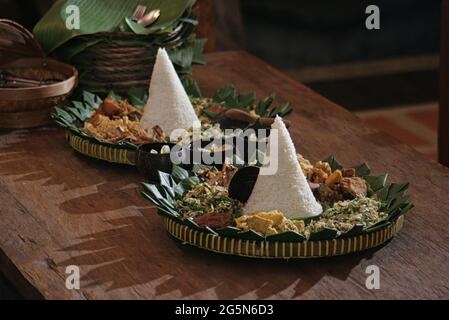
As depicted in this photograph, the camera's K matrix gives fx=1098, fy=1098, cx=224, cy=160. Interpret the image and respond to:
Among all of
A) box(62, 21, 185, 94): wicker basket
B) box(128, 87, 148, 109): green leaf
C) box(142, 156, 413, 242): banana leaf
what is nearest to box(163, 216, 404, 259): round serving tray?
box(142, 156, 413, 242): banana leaf

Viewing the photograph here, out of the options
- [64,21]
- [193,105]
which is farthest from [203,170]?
[64,21]

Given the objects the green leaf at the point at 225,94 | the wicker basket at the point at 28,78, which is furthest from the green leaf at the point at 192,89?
the wicker basket at the point at 28,78

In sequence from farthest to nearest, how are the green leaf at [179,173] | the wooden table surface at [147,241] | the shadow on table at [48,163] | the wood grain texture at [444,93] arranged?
the wood grain texture at [444,93], the shadow on table at [48,163], the green leaf at [179,173], the wooden table surface at [147,241]

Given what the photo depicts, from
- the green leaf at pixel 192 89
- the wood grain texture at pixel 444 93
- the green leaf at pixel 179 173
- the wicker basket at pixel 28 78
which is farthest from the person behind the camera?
the wood grain texture at pixel 444 93

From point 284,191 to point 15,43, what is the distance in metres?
1.02

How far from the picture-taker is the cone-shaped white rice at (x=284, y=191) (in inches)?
69.9

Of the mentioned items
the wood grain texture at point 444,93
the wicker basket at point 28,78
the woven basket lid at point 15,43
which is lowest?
the wood grain texture at point 444,93

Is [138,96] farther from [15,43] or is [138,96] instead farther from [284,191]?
[284,191]

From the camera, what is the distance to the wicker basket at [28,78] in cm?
238

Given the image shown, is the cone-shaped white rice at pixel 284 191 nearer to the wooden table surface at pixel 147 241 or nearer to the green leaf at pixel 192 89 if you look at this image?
the wooden table surface at pixel 147 241

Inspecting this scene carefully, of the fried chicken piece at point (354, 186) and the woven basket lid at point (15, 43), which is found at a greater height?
the woven basket lid at point (15, 43)

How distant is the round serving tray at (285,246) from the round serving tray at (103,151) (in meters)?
0.44

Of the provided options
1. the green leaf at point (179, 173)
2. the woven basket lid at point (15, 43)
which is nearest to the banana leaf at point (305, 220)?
the green leaf at point (179, 173)

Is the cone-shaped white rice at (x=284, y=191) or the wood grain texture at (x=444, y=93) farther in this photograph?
the wood grain texture at (x=444, y=93)
